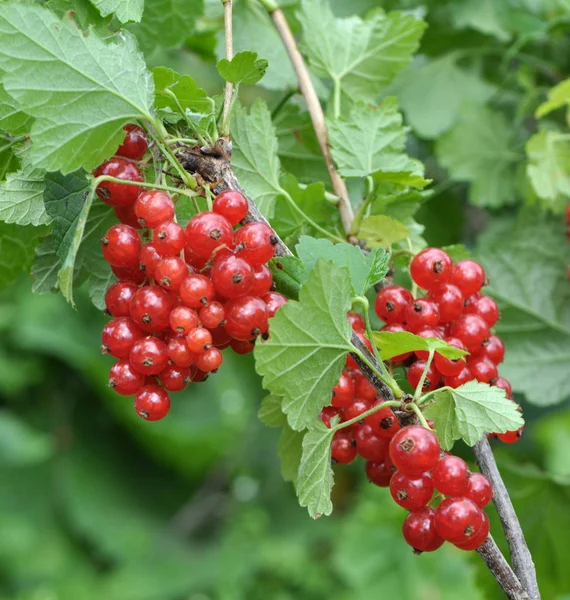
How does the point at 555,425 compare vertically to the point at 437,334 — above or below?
below

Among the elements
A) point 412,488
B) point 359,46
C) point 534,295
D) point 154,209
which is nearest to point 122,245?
point 154,209

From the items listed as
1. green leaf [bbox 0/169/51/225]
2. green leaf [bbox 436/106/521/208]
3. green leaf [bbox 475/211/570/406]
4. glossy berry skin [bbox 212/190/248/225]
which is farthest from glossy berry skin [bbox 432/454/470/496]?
green leaf [bbox 436/106/521/208]

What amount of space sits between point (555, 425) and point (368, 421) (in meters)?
1.42

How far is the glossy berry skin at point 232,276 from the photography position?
18.5 inches

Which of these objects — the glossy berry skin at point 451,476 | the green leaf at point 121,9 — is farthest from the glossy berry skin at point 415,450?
the green leaf at point 121,9

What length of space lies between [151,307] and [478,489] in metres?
0.25

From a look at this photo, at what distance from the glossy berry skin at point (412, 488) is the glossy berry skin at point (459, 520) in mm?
15

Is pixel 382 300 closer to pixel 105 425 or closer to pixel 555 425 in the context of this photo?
pixel 555 425

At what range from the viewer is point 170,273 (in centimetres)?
48

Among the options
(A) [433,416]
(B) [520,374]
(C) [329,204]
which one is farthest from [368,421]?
(B) [520,374]

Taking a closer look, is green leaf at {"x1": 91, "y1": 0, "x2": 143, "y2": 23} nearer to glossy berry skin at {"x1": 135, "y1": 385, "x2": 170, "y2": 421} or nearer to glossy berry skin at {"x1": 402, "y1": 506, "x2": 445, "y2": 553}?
glossy berry skin at {"x1": 135, "y1": 385, "x2": 170, "y2": 421}

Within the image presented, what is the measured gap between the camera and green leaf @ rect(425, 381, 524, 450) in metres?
0.49

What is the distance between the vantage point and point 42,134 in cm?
48

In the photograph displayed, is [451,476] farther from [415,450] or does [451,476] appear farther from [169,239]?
[169,239]
